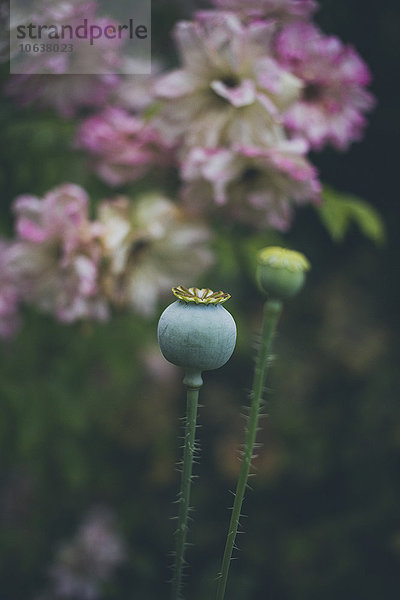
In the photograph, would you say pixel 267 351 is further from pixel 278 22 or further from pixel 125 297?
pixel 278 22

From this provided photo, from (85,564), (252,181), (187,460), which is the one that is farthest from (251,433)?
(85,564)

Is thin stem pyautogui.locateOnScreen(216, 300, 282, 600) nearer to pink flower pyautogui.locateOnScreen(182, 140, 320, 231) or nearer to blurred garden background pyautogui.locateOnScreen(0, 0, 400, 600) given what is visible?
pink flower pyautogui.locateOnScreen(182, 140, 320, 231)

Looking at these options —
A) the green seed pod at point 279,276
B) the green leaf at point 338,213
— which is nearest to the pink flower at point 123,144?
the green leaf at point 338,213

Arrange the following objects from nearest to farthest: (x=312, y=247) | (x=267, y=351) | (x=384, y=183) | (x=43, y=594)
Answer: (x=267, y=351), (x=43, y=594), (x=384, y=183), (x=312, y=247)

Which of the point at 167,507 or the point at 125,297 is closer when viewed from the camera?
the point at 125,297

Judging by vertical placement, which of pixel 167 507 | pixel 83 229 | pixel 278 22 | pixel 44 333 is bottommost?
pixel 167 507

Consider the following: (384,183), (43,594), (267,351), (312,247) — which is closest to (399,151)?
(384,183)

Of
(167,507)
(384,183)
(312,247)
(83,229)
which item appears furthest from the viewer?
(312,247)

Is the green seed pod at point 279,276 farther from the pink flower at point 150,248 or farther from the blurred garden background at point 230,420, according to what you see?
the blurred garden background at point 230,420
